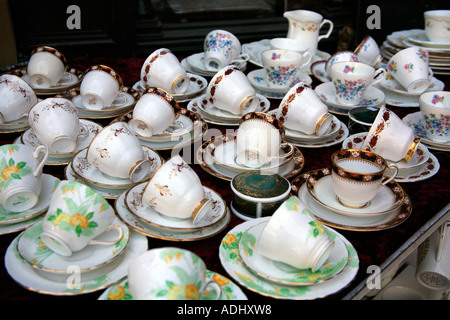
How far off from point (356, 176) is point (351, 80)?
0.54m

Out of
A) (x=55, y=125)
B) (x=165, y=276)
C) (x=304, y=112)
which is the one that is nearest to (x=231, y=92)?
(x=304, y=112)

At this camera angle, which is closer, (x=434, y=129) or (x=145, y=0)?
(x=434, y=129)

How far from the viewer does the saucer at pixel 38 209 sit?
85cm

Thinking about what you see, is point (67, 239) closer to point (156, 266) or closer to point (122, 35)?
point (156, 266)

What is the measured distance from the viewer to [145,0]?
2.16 m

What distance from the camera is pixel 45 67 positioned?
1413mm

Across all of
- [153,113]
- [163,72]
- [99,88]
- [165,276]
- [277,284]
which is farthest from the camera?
[163,72]

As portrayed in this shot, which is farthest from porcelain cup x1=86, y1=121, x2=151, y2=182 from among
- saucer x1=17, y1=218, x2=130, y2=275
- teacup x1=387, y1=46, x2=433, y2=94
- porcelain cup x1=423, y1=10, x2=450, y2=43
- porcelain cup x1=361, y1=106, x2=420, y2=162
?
porcelain cup x1=423, y1=10, x2=450, y2=43

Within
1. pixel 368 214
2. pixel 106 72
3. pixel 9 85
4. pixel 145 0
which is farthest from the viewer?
pixel 145 0

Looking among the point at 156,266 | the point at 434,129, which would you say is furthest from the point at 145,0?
the point at 156,266

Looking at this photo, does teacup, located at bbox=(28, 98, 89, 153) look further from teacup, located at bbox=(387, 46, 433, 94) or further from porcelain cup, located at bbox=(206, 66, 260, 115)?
teacup, located at bbox=(387, 46, 433, 94)

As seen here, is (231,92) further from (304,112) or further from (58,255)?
(58,255)

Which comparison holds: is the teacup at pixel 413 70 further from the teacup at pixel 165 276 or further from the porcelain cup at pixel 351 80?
the teacup at pixel 165 276
